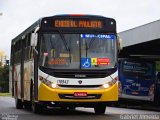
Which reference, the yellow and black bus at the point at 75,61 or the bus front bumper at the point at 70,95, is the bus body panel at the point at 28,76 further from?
the bus front bumper at the point at 70,95

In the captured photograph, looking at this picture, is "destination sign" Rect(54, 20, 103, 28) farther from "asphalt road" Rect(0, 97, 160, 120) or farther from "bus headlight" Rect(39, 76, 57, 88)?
"asphalt road" Rect(0, 97, 160, 120)

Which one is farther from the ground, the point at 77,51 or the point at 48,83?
the point at 77,51

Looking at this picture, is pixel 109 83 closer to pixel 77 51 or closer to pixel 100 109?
pixel 77 51

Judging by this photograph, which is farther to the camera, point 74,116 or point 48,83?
point 74,116

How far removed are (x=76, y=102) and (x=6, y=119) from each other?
2.69 m

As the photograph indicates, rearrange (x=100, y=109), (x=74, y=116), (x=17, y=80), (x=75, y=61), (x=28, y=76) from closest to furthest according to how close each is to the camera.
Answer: (x=75, y=61)
(x=74, y=116)
(x=100, y=109)
(x=28, y=76)
(x=17, y=80)

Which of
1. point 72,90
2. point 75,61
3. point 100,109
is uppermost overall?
point 75,61

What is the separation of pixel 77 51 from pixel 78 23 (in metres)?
1.06

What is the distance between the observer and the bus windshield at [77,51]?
19.6 m

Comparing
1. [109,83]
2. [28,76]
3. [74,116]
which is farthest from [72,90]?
[28,76]

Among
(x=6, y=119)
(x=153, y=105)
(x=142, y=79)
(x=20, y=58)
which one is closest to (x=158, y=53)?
(x=153, y=105)

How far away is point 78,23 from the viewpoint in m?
20.3

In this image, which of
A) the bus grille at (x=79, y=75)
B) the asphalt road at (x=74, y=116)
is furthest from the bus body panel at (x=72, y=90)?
the asphalt road at (x=74, y=116)

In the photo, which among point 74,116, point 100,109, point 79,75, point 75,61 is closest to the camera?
point 79,75
